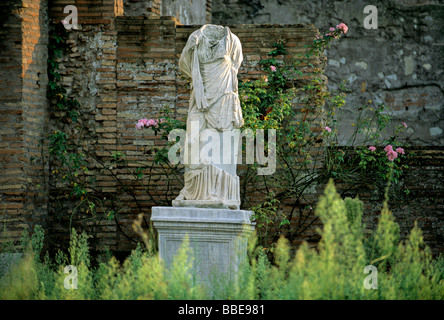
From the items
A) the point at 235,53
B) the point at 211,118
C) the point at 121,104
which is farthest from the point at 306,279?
the point at 121,104

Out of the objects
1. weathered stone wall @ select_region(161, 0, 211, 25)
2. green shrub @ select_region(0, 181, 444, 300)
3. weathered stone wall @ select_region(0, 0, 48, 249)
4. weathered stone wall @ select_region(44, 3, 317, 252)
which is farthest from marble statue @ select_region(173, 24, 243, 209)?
weathered stone wall @ select_region(161, 0, 211, 25)

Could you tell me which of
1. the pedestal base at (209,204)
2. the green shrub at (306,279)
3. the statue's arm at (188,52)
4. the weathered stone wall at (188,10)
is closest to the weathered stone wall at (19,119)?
the green shrub at (306,279)

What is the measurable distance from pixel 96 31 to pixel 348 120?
215 inches

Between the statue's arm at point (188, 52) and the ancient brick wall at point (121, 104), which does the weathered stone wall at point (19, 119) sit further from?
the statue's arm at point (188, 52)

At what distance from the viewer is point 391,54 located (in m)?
13.0

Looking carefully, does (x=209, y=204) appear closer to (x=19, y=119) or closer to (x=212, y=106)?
(x=212, y=106)

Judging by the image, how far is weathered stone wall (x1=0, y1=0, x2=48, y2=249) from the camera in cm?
833

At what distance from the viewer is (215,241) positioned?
6121 mm

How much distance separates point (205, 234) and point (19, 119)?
340 centimetres

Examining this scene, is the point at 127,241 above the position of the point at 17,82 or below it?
below

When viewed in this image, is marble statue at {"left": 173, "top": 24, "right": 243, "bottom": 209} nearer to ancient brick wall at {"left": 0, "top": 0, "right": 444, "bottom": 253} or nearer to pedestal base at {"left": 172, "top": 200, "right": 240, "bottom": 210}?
pedestal base at {"left": 172, "top": 200, "right": 240, "bottom": 210}

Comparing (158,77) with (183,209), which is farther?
(158,77)
